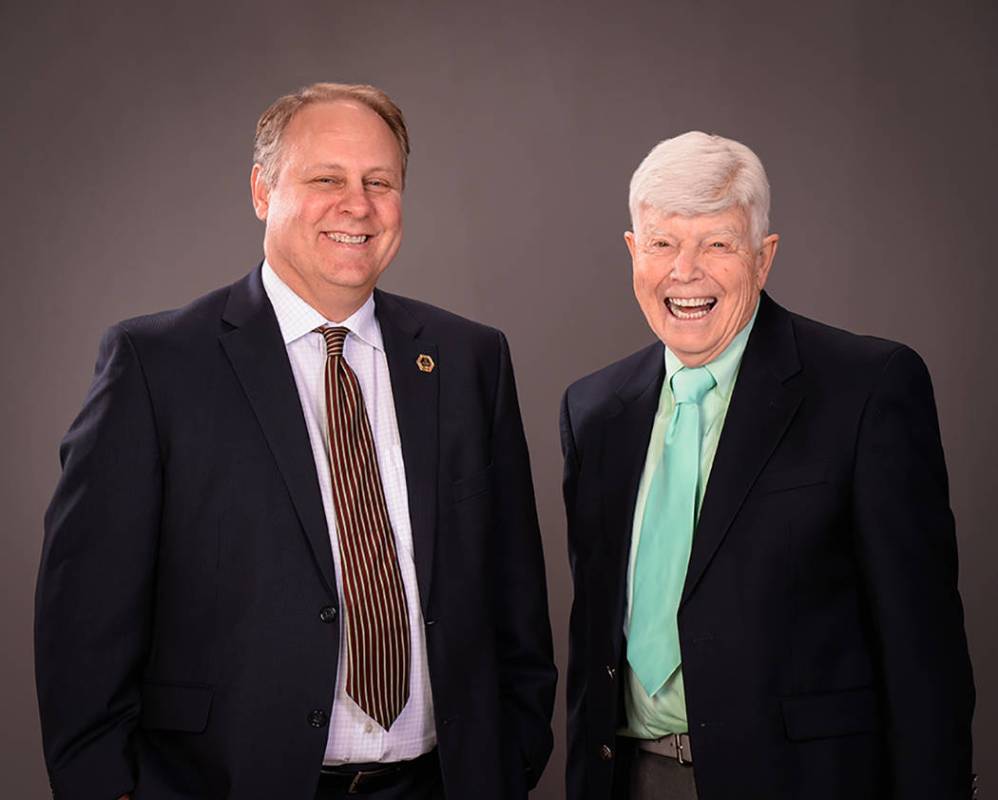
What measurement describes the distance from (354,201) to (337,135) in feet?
0.49

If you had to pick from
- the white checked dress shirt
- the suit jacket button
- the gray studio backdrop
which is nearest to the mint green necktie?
the white checked dress shirt

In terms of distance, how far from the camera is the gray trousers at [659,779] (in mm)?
2510

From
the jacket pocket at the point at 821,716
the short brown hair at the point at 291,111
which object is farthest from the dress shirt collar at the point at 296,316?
the jacket pocket at the point at 821,716

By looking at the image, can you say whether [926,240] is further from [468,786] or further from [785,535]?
[468,786]

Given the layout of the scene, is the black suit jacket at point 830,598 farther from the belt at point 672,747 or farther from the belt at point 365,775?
the belt at point 365,775

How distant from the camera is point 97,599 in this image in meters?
2.32

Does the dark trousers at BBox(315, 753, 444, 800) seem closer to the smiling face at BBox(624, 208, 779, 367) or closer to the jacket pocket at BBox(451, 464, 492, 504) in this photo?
the jacket pocket at BBox(451, 464, 492, 504)

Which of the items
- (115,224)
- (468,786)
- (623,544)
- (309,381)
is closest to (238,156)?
(115,224)

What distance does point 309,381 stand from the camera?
2.53 metres

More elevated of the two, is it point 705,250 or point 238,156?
point 238,156

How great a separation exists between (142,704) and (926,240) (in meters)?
2.82

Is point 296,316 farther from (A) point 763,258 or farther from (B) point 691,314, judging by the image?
(A) point 763,258

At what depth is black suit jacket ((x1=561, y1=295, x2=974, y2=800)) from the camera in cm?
240

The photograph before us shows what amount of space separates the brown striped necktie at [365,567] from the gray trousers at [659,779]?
1.82 ft
